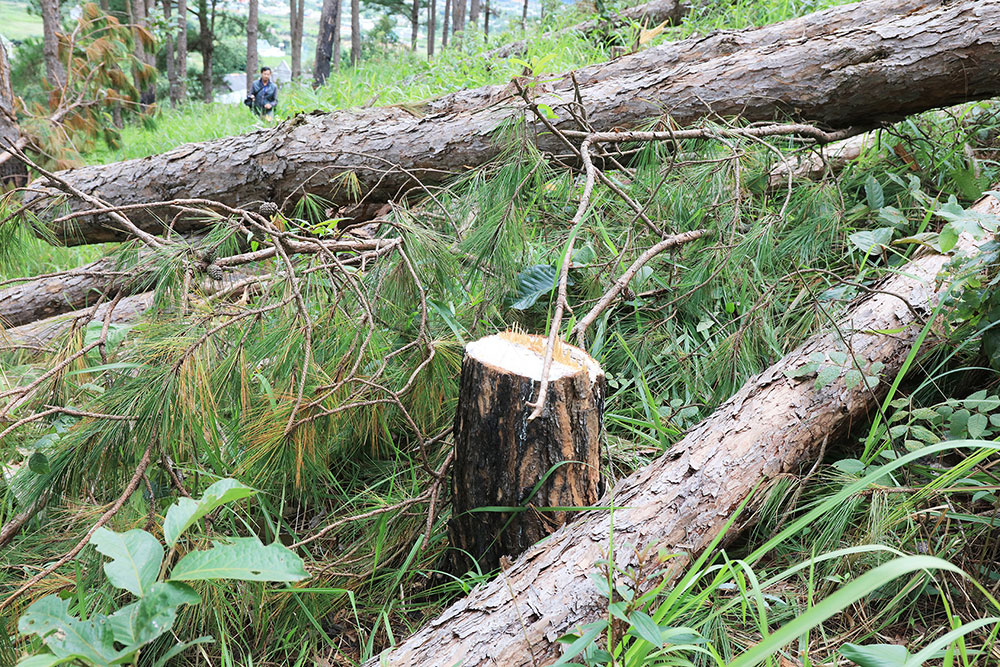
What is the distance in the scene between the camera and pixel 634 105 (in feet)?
8.81

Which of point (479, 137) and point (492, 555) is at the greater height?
point (479, 137)

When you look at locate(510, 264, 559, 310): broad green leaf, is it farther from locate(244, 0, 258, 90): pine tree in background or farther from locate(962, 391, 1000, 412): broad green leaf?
locate(244, 0, 258, 90): pine tree in background

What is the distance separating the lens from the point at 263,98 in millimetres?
8148

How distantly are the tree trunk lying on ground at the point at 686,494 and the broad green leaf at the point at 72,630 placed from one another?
46cm

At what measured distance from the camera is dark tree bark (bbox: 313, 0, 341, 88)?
9625 millimetres

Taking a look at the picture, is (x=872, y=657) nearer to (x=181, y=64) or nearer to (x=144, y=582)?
(x=144, y=582)

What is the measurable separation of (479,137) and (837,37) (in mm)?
1422

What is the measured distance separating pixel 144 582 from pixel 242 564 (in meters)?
0.13

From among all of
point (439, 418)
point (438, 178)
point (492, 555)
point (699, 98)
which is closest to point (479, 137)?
point (438, 178)

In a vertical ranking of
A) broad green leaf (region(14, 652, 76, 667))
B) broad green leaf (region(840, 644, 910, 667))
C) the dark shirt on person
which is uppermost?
the dark shirt on person

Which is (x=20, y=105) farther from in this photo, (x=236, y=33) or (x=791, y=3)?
(x=236, y=33)

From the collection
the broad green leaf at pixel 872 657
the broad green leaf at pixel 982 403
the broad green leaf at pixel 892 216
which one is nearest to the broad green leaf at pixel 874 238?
the broad green leaf at pixel 892 216

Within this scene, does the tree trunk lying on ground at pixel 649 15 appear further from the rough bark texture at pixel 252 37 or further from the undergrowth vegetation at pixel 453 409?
the rough bark texture at pixel 252 37

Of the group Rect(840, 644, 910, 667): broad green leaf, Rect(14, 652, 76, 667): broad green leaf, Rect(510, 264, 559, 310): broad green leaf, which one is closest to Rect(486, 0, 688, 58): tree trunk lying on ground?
Rect(510, 264, 559, 310): broad green leaf
